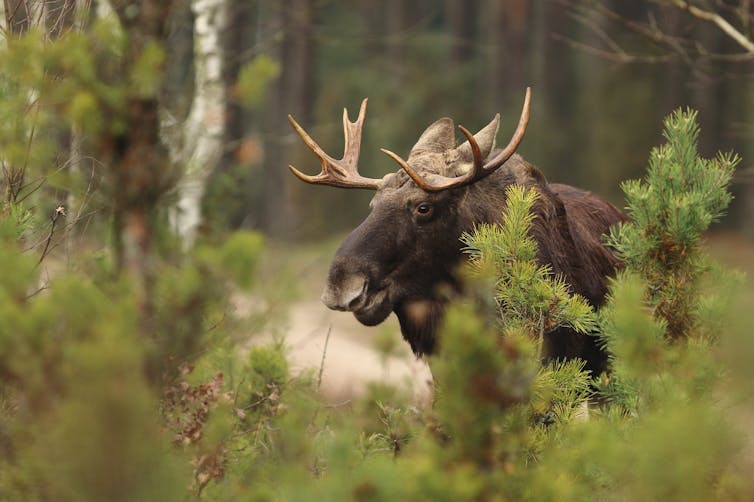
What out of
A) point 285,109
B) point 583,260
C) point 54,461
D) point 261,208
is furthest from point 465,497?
point 261,208

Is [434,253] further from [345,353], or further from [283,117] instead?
[283,117]

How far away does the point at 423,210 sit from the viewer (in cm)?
595

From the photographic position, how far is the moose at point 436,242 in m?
5.74

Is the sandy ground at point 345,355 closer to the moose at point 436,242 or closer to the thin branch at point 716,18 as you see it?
the moose at point 436,242

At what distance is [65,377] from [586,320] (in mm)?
2220

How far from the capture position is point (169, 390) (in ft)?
15.5

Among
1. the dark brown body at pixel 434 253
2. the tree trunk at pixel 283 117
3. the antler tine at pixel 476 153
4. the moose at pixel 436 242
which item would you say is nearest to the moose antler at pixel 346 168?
the moose at pixel 436 242

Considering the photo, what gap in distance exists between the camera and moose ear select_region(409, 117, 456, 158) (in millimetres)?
6406

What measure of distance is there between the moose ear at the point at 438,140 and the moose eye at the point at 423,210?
57 cm

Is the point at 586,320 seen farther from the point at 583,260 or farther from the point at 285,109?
the point at 285,109

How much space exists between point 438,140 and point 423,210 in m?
0.68

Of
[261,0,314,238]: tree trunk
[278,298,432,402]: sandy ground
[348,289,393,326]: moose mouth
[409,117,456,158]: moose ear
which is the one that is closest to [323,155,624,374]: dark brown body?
[348,289,393,326]: moose mouth

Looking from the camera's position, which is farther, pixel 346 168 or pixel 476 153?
pixel 346 168

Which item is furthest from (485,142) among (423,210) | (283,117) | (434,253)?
(283,117)
